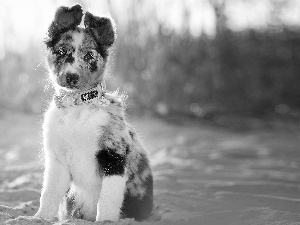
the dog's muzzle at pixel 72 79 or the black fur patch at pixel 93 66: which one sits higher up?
the black fur patch at pixel 93 66

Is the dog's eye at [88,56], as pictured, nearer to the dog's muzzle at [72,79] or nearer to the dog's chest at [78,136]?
the dog's muzzle at [72,79]

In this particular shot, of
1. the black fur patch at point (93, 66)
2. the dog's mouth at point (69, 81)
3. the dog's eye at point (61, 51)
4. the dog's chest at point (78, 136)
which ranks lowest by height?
the dog's chest at point (78, 136)

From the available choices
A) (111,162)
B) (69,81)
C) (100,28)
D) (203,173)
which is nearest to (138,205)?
(111,162)

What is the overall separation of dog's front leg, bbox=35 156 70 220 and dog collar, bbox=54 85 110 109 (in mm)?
470

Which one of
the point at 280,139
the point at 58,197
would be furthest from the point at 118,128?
the point at 280,139

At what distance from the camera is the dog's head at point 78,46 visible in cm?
441

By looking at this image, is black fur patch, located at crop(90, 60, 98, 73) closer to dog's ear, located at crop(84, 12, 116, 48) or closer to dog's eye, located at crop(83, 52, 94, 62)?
dog's eye, located at crop(83, 52, 94, 62)

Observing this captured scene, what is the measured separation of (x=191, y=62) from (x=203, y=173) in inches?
325

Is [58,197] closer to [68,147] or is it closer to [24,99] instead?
Result: [68,147]

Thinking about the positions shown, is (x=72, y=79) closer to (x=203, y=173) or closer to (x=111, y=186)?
(x=111, y=186)

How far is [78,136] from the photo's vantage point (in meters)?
4.25

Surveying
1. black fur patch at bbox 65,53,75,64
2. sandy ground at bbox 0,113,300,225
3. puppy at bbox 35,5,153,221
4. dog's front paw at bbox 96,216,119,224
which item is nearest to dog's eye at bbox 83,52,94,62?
puppy at bbox 35,5,153,221

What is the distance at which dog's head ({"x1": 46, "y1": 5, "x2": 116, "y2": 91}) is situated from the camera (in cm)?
441

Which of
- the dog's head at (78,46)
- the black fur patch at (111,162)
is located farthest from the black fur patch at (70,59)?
the black fur patch at (111,162)
